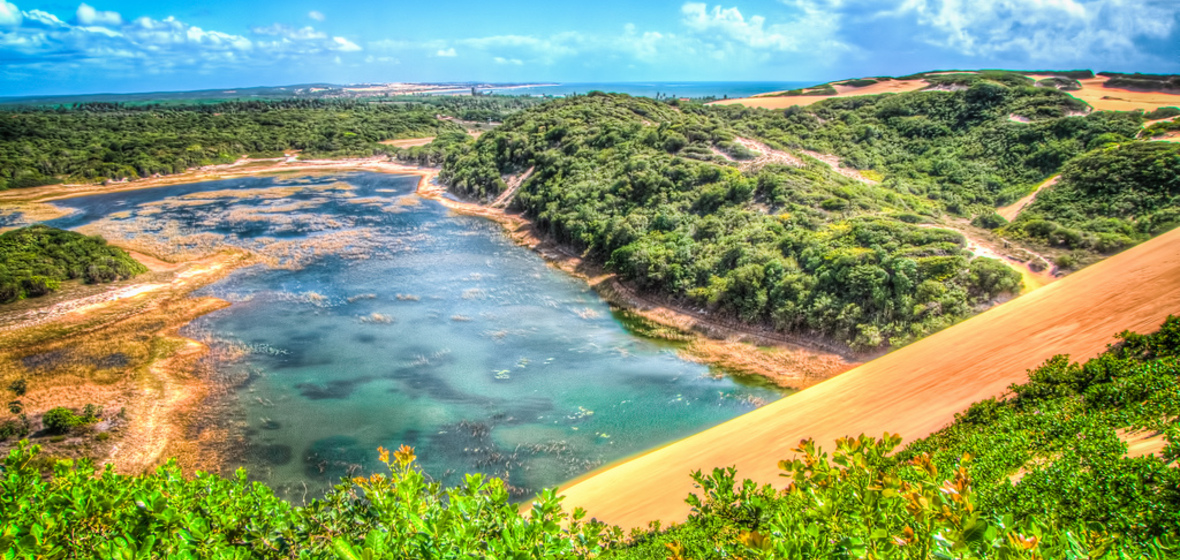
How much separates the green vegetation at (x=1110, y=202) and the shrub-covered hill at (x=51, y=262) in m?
47.5

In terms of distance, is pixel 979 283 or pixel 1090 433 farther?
pixel 979 283

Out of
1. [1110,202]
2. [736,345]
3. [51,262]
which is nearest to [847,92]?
[1110,202]

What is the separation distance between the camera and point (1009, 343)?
598 inches

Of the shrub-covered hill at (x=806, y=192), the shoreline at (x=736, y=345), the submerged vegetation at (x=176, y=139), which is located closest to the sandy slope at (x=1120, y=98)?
the shrub-covered hill at (x=806, y=192)

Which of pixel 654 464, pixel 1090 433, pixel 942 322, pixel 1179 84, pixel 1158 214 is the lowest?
pixel 654 464

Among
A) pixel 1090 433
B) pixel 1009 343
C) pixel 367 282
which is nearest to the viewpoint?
pixel 1090 433

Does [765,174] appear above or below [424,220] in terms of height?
above

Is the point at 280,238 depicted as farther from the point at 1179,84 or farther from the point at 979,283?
the point at 1179,84

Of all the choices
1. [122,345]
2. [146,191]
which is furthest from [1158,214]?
→ [146,191]

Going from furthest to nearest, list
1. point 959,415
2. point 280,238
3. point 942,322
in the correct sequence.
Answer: point 280,238 < point 942,322 < point 959,415

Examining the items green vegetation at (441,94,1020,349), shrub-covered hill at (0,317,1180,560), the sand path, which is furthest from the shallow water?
the sand path

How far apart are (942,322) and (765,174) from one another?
16682 mm

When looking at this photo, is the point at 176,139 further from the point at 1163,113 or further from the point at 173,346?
the point at 1163,113

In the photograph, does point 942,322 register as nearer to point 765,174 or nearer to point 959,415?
point 959,415
